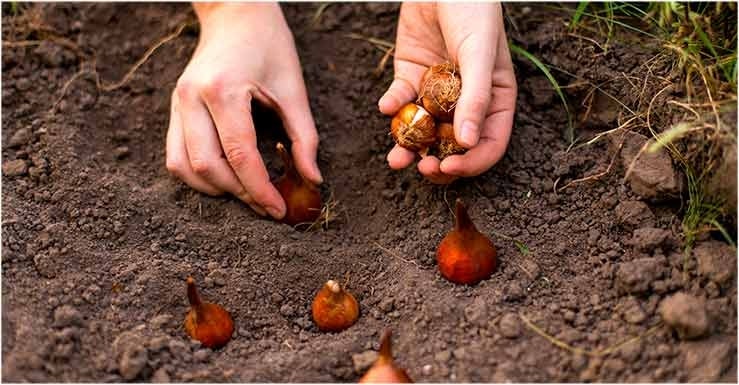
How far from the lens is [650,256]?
162 centimetres

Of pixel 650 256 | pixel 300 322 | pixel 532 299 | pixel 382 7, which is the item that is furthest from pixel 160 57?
pixel 650 256

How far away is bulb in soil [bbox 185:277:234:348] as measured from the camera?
1562 mm

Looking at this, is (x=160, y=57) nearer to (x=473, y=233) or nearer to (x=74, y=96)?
(x=74, y=96)

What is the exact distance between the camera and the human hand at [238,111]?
1.85m

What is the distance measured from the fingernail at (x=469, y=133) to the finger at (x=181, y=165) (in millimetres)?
645

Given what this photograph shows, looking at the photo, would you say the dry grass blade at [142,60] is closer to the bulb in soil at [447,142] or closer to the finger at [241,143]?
the finger at [241,143]

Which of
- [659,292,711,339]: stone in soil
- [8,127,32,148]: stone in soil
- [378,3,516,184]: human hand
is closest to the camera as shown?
[659,292,711,339]: stone in soil

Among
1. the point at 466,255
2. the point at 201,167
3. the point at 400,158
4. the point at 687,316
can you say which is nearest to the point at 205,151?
the point at 201,167

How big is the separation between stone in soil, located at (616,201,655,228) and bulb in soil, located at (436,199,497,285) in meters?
0.29

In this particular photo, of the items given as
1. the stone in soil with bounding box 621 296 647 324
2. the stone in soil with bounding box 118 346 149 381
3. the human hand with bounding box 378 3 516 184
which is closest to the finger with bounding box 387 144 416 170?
the human hand with bounding box 378 3 516 184

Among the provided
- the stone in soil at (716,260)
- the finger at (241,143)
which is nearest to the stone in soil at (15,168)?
the finger at (241,143)

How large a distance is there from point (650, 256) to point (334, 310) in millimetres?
663

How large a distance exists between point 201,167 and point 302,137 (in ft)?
0.87

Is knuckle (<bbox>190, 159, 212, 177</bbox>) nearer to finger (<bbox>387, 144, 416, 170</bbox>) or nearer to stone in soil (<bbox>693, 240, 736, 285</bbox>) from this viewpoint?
finger (<bbox>387, 144, 416, 170</bbox>)
